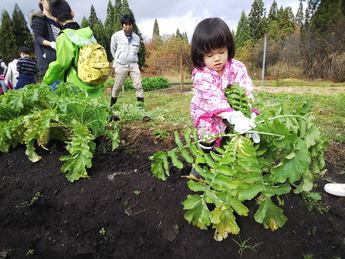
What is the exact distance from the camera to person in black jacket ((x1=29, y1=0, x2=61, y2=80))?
2.67 meters

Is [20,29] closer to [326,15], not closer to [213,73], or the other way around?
[213,73]

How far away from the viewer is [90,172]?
6.62 ft

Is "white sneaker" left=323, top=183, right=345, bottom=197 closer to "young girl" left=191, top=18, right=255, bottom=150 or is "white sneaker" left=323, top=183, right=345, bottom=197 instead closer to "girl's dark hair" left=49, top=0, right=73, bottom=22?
"young girl" left=191, top=18, right=255, bottom=150

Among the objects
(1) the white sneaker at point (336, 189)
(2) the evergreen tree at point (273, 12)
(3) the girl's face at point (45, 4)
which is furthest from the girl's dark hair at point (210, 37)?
(2) the evergreen tree at point (273, 12)

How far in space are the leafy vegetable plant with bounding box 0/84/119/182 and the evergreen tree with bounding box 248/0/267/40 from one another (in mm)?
26296

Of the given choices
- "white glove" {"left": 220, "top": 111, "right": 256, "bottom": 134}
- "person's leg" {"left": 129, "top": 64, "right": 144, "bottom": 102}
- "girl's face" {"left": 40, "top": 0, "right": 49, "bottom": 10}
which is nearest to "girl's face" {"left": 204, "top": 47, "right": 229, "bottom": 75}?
"white glove" {"left": 220, "top": 111, "right": 256, "bottom": 134}

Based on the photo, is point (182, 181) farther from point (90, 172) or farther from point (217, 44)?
point (217, 44)

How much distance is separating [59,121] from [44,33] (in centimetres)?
142

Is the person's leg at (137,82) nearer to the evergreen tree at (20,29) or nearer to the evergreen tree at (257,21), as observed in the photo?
the evergreen tree at (20,29)

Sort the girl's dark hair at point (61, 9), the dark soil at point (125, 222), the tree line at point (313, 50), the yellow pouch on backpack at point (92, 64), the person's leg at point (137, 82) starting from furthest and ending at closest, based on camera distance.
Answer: the tree line at point (313, 50)
the person's leg at point (137, 82)
the girl's dark hair at point (61, 9)
the yellow pouch on backpack at point (92, 64)
the dark soil at point (125, 222)

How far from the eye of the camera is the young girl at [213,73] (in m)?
1.47

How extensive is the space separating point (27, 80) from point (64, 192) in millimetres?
2868

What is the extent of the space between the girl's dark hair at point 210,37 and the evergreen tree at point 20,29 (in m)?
18.5

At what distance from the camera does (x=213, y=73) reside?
1582mm
